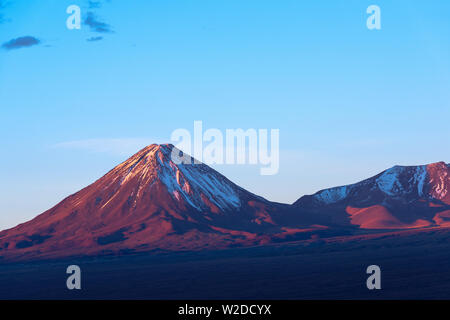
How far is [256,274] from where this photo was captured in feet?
450

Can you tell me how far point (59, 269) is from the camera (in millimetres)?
167375

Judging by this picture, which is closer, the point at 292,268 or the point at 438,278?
the point at 438,278

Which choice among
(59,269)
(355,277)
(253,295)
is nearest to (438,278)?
(355,277)

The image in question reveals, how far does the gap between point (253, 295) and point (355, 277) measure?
27.9 m

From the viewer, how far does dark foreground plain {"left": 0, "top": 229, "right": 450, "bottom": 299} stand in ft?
Answer: 351

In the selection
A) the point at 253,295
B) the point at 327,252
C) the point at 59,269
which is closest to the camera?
the point at 253,295

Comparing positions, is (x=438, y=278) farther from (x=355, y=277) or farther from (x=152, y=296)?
(x=152, y=296)

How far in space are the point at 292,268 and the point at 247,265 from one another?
12.1m

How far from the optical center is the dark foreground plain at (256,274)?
107125mm

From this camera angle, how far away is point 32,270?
170 metres

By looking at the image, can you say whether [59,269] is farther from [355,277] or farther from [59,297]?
[355,277]
